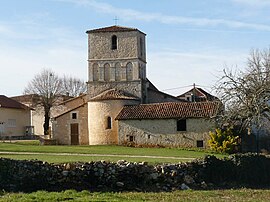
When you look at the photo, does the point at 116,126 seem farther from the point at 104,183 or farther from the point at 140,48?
the point at 104,183

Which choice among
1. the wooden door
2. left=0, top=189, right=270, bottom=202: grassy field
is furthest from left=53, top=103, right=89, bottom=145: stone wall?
left=0, top=189, right=270, bottom=202: grassy field

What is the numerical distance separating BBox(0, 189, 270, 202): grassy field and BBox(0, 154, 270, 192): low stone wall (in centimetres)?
156

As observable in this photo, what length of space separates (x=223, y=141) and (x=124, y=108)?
1177 centimetres

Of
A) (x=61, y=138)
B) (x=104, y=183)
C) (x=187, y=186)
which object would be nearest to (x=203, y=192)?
(x=187, y=186)

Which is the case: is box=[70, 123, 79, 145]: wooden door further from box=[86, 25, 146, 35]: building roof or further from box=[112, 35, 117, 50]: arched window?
box=[86, 25, 146, 35]: building roof

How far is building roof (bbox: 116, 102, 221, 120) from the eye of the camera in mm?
49594

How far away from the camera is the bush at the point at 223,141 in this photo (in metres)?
45.0

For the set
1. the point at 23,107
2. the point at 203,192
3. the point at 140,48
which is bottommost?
the point at 203,192

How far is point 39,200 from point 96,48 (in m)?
42.9

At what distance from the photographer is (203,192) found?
21.3 meters

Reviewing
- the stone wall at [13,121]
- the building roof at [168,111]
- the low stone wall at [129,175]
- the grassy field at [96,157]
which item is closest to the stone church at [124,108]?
the building roof at [168,111]

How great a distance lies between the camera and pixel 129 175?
2211cm

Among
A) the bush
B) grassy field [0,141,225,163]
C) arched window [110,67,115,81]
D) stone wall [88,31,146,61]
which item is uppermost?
stone wall [88,31,146,61]

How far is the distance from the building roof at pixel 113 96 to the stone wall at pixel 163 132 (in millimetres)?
2822
